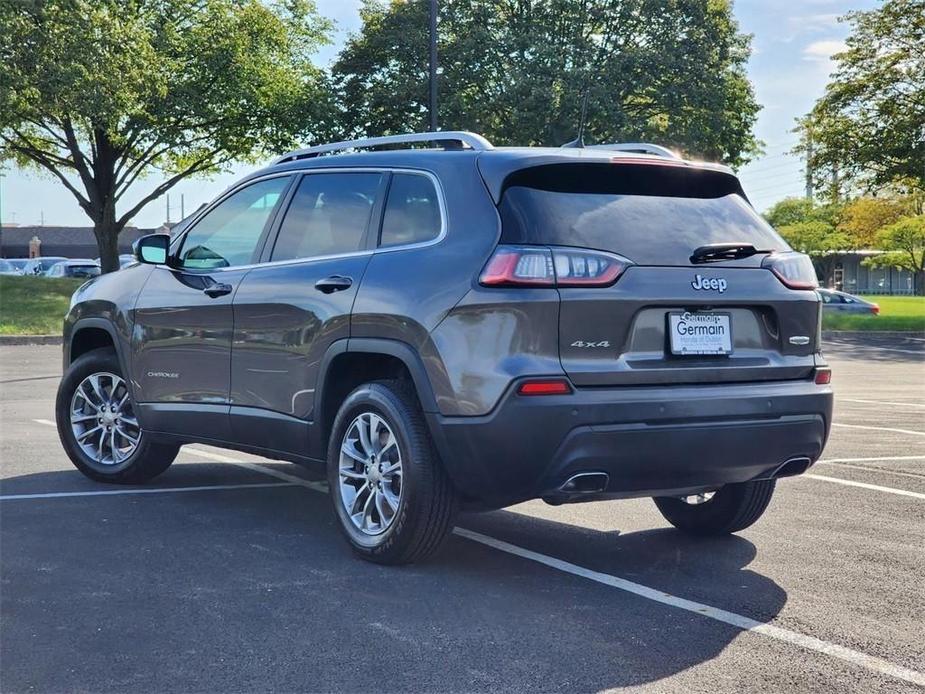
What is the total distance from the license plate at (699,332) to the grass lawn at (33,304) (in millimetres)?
18303

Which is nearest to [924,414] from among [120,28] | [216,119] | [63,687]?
[63,687]

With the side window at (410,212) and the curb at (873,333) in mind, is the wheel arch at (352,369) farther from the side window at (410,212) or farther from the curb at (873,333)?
the curb at (873,333)

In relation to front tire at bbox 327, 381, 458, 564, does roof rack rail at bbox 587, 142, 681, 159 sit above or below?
above

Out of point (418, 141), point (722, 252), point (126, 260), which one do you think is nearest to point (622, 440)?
point (722, 252)

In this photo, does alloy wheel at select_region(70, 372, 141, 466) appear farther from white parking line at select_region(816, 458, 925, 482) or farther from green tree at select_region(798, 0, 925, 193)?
green tree at select_region(798, 0, 925, 193)

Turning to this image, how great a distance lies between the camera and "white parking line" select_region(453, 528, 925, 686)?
3.92 m

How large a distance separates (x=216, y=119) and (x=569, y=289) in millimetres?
32336

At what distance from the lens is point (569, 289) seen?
4.75 metres

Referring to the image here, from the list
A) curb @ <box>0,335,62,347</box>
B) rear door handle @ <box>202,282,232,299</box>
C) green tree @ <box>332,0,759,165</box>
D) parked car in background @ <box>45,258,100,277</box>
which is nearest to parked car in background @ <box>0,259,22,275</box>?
parked car in background @ <box>45,258,100,277</box>

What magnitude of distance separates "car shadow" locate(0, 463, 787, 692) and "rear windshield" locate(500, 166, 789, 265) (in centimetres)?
142

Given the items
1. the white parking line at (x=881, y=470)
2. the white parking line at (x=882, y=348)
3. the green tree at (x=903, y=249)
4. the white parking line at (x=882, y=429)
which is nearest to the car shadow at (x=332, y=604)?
the white parking line at (x=881, y=470)

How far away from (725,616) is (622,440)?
0.77 m

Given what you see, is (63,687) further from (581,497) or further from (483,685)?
(581,497)

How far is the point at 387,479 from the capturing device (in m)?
5.28
